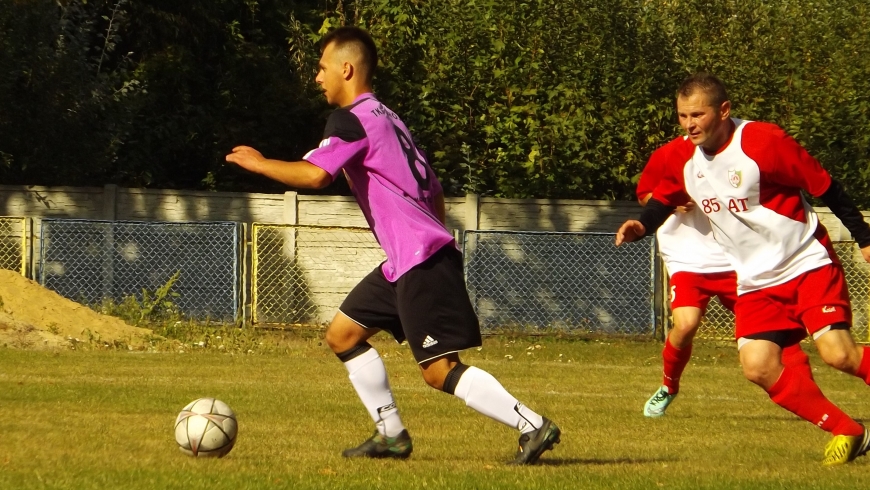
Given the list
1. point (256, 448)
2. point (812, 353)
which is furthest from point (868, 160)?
point (256, 448)

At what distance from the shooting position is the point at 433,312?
609 centimetres

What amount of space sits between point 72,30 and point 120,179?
8.46ft

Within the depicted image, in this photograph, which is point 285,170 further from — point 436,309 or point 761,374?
point 761,374

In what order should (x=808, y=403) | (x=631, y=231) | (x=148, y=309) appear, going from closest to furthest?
1. (x=808, y=403)
2. (x=631, y=231)
3. (x=148, y=309)

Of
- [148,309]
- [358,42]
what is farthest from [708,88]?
[148,309]

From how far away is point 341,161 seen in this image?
5.98 metres

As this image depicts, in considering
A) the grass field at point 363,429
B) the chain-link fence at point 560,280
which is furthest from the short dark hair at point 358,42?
the chain-link fence at point 560,280

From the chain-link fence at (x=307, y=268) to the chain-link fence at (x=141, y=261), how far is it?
477 millimetres

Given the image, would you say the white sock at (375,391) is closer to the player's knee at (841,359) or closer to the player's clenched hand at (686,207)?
the player's clenched hand at (686,207)

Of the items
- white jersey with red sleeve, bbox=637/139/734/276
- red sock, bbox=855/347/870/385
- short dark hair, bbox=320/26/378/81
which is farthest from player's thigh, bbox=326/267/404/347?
white jersey with red sleeve, bbox=637/139/734/276

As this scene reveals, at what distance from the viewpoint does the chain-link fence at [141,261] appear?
58.2 ft

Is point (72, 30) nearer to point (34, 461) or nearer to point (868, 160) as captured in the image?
point (868, 160)

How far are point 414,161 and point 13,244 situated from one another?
13136 mm

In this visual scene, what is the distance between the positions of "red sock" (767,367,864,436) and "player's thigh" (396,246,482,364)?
1613 mm
